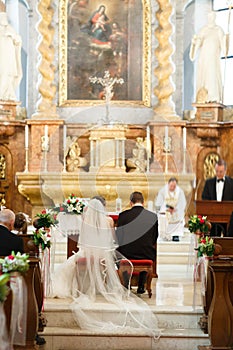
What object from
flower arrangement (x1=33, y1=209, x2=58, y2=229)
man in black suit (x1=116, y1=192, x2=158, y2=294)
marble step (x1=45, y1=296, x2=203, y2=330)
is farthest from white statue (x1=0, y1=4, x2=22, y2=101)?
marble step (x1=45, y1=296, x2=203, y2=330)

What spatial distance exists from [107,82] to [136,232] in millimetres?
7250

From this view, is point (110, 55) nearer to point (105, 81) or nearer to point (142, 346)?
point (105, 81)

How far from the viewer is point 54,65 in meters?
17.6

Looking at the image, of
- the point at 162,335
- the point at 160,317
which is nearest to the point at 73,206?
the point at 160,317

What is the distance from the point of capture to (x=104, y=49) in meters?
17.9

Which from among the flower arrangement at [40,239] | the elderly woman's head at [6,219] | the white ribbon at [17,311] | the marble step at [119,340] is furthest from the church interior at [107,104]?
the white ribbon at [17,311]

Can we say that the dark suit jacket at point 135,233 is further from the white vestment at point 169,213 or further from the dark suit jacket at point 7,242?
the white vestment at point 169,213

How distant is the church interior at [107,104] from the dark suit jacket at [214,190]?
3.39 m

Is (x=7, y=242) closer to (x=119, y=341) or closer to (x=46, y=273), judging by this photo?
(x=119, y=341)

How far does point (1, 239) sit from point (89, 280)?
185 cm

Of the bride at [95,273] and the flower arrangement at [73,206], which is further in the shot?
the flower arrangement at [73,206]

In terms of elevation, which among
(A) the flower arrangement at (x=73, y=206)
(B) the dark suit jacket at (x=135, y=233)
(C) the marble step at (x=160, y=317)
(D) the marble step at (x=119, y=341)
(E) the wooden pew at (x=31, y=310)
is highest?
(A) the flower arrangement at (x=73, y=206)

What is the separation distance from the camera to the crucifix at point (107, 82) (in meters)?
17.2

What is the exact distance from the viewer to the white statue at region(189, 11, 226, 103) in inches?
683
